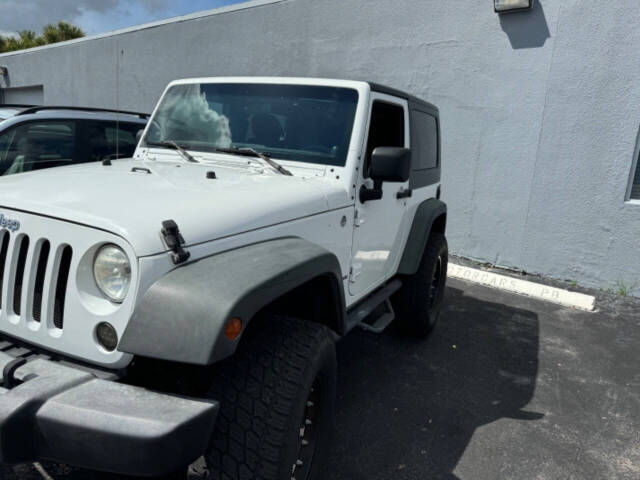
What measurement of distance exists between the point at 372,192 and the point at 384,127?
0.61 metres

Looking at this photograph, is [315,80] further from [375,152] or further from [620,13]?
[620,13]

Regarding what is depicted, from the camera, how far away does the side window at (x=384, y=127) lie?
2.95 metres

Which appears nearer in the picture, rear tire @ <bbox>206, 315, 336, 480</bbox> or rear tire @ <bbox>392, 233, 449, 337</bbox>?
rear tire @ <bbox>206, 315, 336, 480</bbox>

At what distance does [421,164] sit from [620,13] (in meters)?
3.29

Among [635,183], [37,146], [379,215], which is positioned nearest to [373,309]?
[379,215]

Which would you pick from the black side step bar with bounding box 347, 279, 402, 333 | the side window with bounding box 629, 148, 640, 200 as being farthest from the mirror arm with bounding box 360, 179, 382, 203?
the side window with bounding box 629, 148, 640, 200

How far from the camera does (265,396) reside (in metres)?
1.71

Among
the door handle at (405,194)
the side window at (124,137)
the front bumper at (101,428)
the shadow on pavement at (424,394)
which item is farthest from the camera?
the side window at (124,137)

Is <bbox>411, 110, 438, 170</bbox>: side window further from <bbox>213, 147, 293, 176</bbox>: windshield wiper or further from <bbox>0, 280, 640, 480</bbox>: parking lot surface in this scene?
<bbox>0, 280, 640, 480</bbox>: parking lot surface

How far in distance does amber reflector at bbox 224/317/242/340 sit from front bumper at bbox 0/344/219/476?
0.22m

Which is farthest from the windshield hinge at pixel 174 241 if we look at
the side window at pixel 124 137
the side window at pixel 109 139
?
the side window at pixel 124 137

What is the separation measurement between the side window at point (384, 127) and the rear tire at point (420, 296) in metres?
1.01

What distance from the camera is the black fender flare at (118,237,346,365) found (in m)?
1.45

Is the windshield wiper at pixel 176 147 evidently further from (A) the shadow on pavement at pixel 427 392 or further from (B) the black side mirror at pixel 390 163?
(A) the shadow on pavement at pixel 427 392
